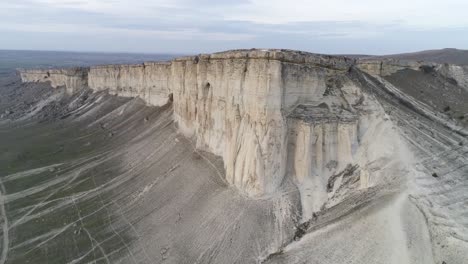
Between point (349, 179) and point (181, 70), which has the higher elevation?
point (181, 70)

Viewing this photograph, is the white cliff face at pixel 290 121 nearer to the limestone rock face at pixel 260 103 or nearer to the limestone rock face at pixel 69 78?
the limestone rock face at pixel 260 103

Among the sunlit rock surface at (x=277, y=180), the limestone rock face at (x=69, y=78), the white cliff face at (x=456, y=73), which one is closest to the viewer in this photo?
the sunlit rock surface at (x=277, y=180)

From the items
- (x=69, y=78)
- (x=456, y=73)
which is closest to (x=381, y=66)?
(x=456, y=73)

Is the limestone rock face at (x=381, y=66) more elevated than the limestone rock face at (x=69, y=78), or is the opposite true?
the limestone rock face at (x=381, y=66)

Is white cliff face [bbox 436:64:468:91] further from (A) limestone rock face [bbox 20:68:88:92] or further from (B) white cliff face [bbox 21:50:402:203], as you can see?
(A) limestone rock face [bbox 20:68:88:92]

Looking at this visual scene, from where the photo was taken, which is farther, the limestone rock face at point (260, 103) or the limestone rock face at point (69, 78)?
the limestone rock face at point (69, 78)

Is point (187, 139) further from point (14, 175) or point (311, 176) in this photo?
point (14, 175)

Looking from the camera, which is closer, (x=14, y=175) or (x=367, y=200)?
(x=367, y=200)

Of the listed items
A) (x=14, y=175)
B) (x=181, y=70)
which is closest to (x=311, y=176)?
(x=181, y=70)

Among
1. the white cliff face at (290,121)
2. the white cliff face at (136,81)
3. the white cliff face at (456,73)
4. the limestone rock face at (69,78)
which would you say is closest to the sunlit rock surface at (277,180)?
the white cliff face at (290,121)
